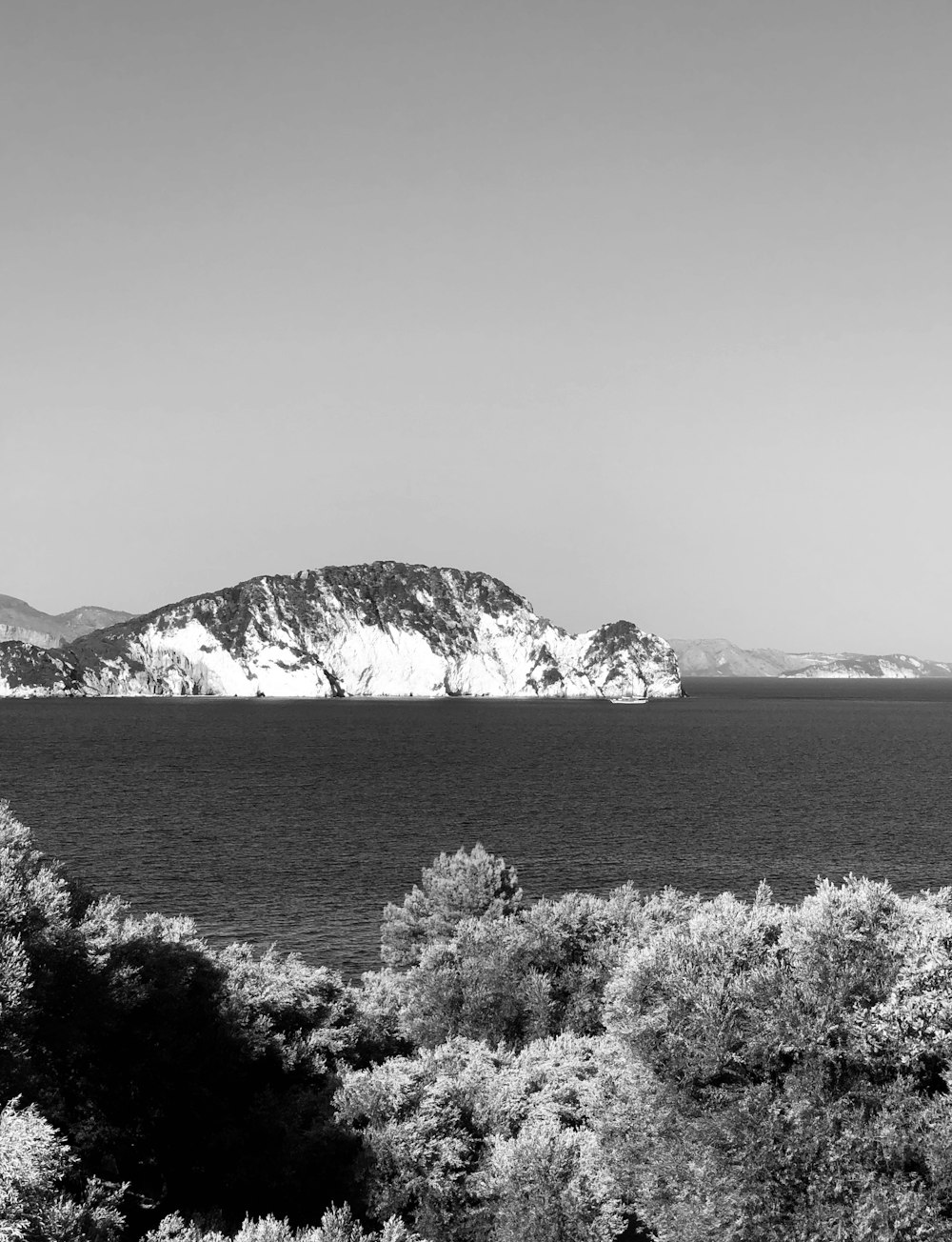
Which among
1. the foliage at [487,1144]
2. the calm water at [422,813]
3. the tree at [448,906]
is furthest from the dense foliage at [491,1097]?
the calm water at [422,813]

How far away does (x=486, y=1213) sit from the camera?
1541cm

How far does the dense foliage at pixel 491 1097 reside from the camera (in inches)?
503

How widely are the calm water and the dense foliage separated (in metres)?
19.8

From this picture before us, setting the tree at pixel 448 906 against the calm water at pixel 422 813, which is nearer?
the tree at pixel 448 906

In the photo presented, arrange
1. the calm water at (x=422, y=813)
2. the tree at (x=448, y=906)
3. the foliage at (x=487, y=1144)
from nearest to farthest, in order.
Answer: the foliage at (x=487, y=1144)
the tree at (x=448, y=906)
the calm water at (x=422, y=813)

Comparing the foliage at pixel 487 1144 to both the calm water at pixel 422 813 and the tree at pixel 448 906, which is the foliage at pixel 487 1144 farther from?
the calm water at pixel 422 813

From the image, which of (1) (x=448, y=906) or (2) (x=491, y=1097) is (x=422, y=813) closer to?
(1) (x=448, y=906)

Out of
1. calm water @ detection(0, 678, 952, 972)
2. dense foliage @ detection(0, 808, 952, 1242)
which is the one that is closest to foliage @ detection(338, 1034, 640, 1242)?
dense foliage @ detection(0, 808, 952, 1242)

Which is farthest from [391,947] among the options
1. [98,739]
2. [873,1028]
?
[98,739]

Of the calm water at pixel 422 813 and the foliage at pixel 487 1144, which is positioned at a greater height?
the foliage at pixel 487 1144

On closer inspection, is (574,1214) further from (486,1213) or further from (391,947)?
(391,947)

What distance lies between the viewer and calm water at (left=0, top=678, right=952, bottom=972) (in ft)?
169

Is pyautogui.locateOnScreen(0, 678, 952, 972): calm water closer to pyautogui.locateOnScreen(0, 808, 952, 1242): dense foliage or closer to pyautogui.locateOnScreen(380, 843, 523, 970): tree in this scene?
pyautogui.locateOnScreen(380, 843, 523, 970): tree

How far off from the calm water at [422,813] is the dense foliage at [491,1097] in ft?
64.8
